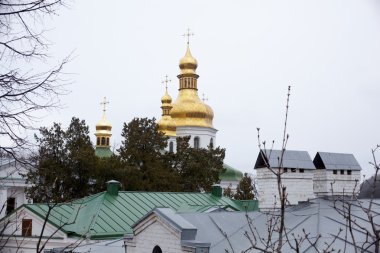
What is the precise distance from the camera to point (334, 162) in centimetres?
1780

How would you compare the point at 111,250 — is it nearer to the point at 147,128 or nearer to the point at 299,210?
the point at 299,210

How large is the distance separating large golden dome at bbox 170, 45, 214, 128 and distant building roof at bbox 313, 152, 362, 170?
4523cm

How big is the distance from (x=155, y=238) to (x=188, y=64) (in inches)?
2029

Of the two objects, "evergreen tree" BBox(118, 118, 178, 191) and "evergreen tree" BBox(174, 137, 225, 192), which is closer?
"evergreen tree" BBox(118, 118, 178, 191)

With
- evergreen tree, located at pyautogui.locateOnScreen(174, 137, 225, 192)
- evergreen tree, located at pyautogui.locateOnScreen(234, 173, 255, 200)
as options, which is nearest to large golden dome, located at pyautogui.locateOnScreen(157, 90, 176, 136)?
evergreen tree, located at pyautogui.locateOnScreen(234, 173, 255, 200)

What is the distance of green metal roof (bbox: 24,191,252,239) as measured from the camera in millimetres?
19875

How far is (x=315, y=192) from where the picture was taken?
17688 millimetres

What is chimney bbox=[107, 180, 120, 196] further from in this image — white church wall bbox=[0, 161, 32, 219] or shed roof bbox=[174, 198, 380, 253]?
shed roof bbox=[174, 198, 380, 253]

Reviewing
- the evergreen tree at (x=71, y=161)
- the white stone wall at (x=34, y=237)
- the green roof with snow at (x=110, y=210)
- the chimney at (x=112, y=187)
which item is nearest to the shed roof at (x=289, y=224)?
the green roof with snow at (x=110, y=210)

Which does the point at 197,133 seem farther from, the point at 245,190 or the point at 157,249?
the point at 157,249

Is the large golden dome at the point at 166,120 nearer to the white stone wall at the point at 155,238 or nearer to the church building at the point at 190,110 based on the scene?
the church building at the point at 190,110

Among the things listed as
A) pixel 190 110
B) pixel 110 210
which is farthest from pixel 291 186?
pixel 190 110

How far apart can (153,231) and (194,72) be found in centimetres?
5220

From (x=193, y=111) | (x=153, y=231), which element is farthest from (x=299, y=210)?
(x=193, y=111)
